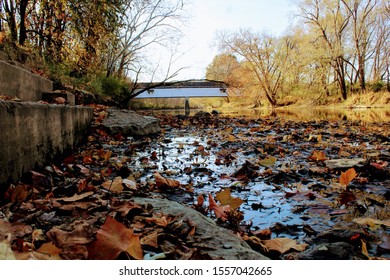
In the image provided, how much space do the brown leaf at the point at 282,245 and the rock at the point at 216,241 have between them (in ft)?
0.39

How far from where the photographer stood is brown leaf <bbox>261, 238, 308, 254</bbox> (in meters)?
1.13

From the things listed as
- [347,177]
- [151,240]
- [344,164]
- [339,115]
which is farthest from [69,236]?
[339,115]

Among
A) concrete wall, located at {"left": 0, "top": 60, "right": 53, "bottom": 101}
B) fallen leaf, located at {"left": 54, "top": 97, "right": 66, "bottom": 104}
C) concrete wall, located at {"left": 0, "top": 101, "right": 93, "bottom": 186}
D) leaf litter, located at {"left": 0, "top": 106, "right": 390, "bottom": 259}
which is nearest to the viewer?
leaf litter, located at {"left": 0, "top": 106, "right": 390, "bottom": 259}

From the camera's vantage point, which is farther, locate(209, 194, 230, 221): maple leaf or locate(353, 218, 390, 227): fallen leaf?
locate(209, 194, 230, 221): maple leaf

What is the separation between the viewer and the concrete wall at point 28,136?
145 cm

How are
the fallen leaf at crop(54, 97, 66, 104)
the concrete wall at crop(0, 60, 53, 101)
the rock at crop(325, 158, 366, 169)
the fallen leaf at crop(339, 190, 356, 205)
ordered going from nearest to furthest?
the fallen leaf at crop(339, 190, 356, 205) → the rock at crop(325, 158, 366, 169) → the concrete wall at crop(0, 60, 53, 101) → the fallen leaf at crop(54, 97, 66, 104)

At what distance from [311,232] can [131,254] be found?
85 centimetres

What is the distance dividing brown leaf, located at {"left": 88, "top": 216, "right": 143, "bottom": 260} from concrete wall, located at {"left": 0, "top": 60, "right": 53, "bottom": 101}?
2.34 meters

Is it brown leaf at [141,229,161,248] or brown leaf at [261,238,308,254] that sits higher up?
brown leaf at [141,229,161,248]

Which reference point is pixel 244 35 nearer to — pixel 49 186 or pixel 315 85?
pixel 315 85

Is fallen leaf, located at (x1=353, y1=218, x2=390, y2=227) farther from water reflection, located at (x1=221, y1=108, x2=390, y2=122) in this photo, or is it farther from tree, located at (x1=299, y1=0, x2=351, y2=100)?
tree, located at (x1=299, y1=0, x2=351, y2=100)

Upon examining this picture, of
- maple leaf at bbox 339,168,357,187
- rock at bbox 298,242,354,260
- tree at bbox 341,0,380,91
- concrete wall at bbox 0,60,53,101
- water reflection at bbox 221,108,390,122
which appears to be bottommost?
rock at bbox 298,242,354,260

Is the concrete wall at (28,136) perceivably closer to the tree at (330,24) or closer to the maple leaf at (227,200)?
the maple leaf at (227,200)

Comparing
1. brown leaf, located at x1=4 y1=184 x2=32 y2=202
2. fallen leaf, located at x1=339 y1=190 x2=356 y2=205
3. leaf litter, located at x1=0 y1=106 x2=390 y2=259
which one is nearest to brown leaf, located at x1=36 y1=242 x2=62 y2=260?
leaf litter, located at x1=0 y1=106 x2=390 y2=259
